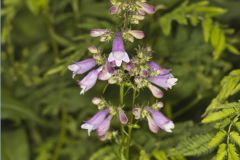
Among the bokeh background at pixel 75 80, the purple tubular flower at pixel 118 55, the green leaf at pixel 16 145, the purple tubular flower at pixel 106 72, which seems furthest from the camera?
the green leaf at pixel 16 145

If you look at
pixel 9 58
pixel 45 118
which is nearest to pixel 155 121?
pixel 45 118

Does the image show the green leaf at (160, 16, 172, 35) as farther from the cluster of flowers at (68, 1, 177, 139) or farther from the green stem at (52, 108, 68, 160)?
the green stem at (52, 108, 68, 160)

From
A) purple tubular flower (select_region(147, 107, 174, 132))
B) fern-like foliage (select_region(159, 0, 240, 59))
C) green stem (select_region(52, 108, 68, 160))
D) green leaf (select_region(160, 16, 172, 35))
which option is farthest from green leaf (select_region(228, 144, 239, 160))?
green stem (select_region(52, 108, 68, 160))

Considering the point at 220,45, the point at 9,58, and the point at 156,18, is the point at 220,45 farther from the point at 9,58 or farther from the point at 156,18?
the point at 9,58

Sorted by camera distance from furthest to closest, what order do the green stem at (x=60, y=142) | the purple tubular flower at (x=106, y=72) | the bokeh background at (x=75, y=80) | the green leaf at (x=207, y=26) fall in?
the green stem at (x=60, y=142) → the bokeh background at (x=75, y=80) → the green leaf at (x=207, y=26) → the purple tubular flower at (x=106, y=72)

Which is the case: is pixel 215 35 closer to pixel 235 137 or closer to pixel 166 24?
pixel 166 24

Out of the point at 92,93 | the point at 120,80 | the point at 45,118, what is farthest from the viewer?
the point at 45,118

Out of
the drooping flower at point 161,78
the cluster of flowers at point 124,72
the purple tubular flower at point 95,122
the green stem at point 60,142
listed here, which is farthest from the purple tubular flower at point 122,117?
the green stem at point 60,142

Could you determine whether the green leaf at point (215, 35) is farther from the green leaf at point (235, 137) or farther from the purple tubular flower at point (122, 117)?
the purple tubular flower at point (122, 117)

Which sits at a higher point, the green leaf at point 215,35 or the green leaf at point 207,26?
the green leaf at point 207,26
